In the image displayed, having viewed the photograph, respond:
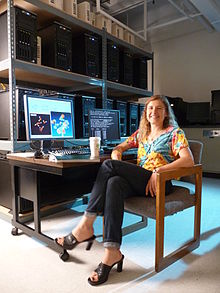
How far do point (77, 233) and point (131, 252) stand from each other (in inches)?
16.4

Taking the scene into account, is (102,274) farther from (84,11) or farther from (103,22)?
(103,22)

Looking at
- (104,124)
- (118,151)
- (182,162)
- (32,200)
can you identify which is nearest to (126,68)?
(104,124)

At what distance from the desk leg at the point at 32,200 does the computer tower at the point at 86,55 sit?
1.21 metres

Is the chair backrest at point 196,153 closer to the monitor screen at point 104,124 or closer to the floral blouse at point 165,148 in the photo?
the floral blouse at point 165,148

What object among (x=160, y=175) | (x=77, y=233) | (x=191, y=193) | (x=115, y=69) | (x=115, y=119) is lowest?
(x=77, y=233)

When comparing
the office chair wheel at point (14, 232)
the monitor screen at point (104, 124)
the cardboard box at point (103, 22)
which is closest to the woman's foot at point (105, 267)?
the office chair wheel at point (14, 232)

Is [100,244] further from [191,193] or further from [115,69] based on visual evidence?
[115,69]

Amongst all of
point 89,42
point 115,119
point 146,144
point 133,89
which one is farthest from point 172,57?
point 146,144

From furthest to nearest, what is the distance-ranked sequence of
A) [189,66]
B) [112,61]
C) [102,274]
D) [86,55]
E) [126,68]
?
[189,66] → [126,68] → [112,61] → [86,55] → [102,274]

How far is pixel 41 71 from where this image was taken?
6.66ft

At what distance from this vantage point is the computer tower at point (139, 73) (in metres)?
3.22

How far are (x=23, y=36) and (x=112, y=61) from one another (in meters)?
1.08

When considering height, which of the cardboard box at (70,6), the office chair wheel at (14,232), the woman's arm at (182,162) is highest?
the cardboard box at (70,6)

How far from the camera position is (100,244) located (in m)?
1.75
